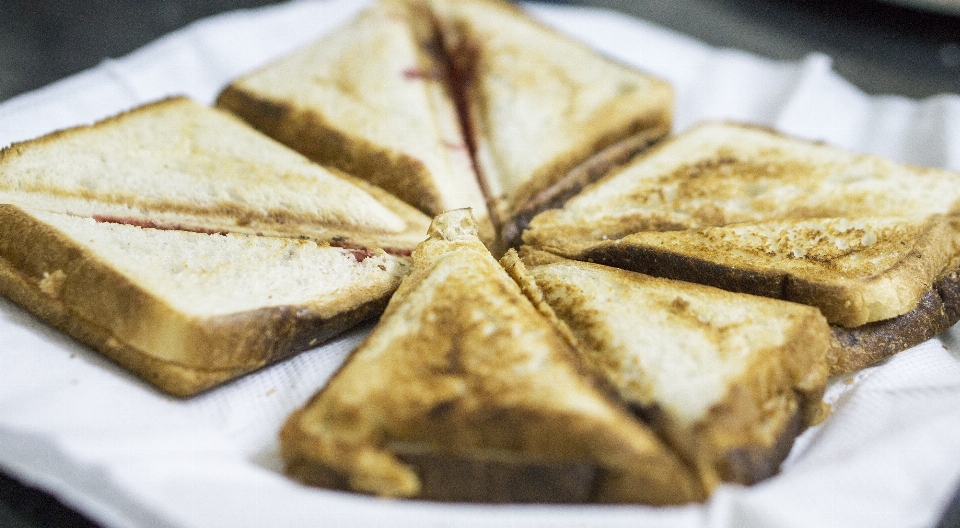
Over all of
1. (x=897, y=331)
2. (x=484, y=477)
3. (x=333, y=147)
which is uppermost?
(x=333, y=147)

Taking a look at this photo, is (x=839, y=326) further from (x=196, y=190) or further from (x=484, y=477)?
(x=196, y=190)

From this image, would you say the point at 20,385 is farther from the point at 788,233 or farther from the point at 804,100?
the point at 804,100

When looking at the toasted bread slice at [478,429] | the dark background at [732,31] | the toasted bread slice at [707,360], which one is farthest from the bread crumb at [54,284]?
the dark background at [732,31]

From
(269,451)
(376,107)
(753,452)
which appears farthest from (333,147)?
(753,452)

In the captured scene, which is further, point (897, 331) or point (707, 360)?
point (897, 331)

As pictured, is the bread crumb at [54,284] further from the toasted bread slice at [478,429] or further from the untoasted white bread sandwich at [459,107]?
the untoasted white bread sandwich at [459,107]

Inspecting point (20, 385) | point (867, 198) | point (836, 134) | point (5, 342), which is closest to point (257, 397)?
point (20, 385)

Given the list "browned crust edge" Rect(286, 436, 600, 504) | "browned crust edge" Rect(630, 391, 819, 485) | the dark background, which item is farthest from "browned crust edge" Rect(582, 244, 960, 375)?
the dark background

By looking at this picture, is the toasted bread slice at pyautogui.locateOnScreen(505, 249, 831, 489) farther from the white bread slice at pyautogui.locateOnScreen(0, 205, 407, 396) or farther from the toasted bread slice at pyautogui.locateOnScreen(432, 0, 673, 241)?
the toasted bread slice at pyautogui.locateOnScreen(432, 0, 673, 241)
